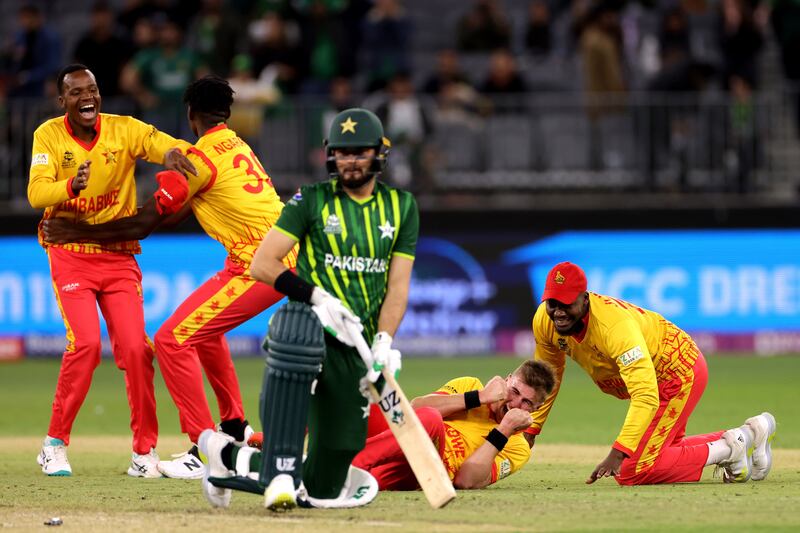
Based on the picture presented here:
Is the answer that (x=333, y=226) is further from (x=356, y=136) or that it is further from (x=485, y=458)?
(x=485, y=458)

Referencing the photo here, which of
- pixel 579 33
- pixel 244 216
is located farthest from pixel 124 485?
pixel 579 33

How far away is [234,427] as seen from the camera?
376 inches

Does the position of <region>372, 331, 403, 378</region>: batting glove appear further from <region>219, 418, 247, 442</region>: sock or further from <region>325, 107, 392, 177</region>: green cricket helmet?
<region>219, 418, 247, 442</region>: sock

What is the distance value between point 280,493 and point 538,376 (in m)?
2.03

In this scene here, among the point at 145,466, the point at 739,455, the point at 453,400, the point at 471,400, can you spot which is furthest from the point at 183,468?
the point at 739,455

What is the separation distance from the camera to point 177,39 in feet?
62.4

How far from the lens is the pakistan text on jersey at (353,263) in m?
7.26

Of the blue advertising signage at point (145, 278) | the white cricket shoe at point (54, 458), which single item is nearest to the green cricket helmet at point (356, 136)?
the white cricket shoe at point (54, 458)

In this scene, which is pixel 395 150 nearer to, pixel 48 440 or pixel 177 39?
pixel 177 39

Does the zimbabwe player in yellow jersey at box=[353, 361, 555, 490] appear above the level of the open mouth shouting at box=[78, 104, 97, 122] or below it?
below

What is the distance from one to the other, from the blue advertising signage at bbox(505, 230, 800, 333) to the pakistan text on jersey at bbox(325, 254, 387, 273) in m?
11.0

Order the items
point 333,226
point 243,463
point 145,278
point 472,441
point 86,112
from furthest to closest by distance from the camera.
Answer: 1. point 145,278
2. point 86,112
3. point 472,441
4. point 243,463
5. point 333,226

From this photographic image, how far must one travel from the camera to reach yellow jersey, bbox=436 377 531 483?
8.51 metres

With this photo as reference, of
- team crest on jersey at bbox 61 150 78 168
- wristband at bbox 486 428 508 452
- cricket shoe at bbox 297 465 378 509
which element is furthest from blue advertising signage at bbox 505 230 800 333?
cricket shoe at bbox 297 465 378 509
